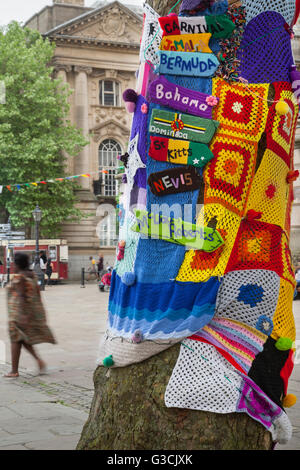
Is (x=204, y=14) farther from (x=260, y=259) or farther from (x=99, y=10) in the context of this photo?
(x=99, y=10)

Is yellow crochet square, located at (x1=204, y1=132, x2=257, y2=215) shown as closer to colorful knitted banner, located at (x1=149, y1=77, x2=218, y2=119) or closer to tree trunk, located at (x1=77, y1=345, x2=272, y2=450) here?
colorful knitted banner, located at (x1=149, y1=77, x2=218, y2=119)

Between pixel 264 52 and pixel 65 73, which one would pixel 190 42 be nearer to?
pixel 264 52

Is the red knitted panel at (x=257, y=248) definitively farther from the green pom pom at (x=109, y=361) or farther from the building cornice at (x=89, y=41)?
the building cornice at (x=89, y=41)

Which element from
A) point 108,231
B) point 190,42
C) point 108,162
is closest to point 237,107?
point 190,42

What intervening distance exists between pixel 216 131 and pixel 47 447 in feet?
8.36

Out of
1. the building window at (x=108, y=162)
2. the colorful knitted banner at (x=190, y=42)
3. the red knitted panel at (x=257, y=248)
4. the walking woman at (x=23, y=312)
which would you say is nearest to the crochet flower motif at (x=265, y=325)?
the red knitted panel at (x=257, y=248)

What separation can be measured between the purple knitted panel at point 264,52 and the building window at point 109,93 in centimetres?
4160

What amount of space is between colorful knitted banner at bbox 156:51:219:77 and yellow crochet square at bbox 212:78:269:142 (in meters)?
0.08

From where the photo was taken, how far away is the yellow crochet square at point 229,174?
11.8 feet

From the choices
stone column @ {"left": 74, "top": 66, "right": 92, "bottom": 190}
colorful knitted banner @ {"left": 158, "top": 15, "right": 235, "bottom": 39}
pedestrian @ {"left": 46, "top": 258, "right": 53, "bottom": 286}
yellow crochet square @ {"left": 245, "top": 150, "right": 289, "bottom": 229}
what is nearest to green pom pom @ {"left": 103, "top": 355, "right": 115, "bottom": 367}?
yellow crochet square @ {"left": 245, "top": 150, "right": 289, "bottom": 229}

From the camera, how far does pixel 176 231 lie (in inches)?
142
